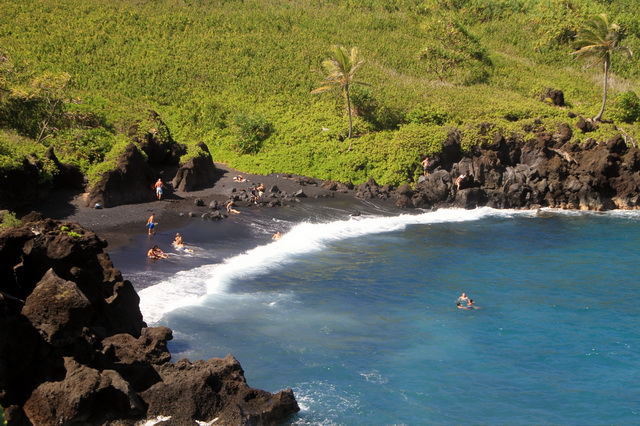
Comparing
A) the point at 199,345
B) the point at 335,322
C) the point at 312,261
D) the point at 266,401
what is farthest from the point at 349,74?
the point at 266,401

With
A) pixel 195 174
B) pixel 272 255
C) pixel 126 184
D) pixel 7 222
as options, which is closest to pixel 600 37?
pixel 195 174

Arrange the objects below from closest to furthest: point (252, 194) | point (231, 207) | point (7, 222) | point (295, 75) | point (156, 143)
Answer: point (7, 222)
point (231, 207)
point (252, 194)
point (156, 143)
point (295, 75)

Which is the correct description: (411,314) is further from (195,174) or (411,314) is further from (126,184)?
(195,174)

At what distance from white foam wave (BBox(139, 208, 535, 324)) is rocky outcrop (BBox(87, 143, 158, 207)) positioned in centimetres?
1017

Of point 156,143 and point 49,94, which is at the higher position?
point 49,94

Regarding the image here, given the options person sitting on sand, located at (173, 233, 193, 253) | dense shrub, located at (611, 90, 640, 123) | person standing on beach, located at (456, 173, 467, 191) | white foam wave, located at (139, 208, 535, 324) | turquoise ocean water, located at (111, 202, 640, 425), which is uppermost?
dense shrub, located at (611, 90, 640, 123)

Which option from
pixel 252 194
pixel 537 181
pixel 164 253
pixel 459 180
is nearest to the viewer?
pixel 164 253

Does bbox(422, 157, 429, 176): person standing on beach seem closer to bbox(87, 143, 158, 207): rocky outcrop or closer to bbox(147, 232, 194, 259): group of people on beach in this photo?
bbox(87, 143, 158, 207): rocky outcrop

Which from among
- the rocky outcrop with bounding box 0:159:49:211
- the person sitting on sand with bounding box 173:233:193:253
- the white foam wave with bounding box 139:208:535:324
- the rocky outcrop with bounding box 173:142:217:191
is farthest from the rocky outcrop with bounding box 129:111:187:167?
the white foam wave with bounding box 139:208:535:324

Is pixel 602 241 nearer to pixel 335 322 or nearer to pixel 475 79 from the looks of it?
pixel 335 322

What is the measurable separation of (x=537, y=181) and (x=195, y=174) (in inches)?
1019

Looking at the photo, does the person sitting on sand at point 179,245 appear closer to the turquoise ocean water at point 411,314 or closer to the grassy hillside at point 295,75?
the turquoise ocean water at point 411,314

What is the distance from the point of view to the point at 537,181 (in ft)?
152

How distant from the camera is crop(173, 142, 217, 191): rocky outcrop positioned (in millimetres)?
42562
